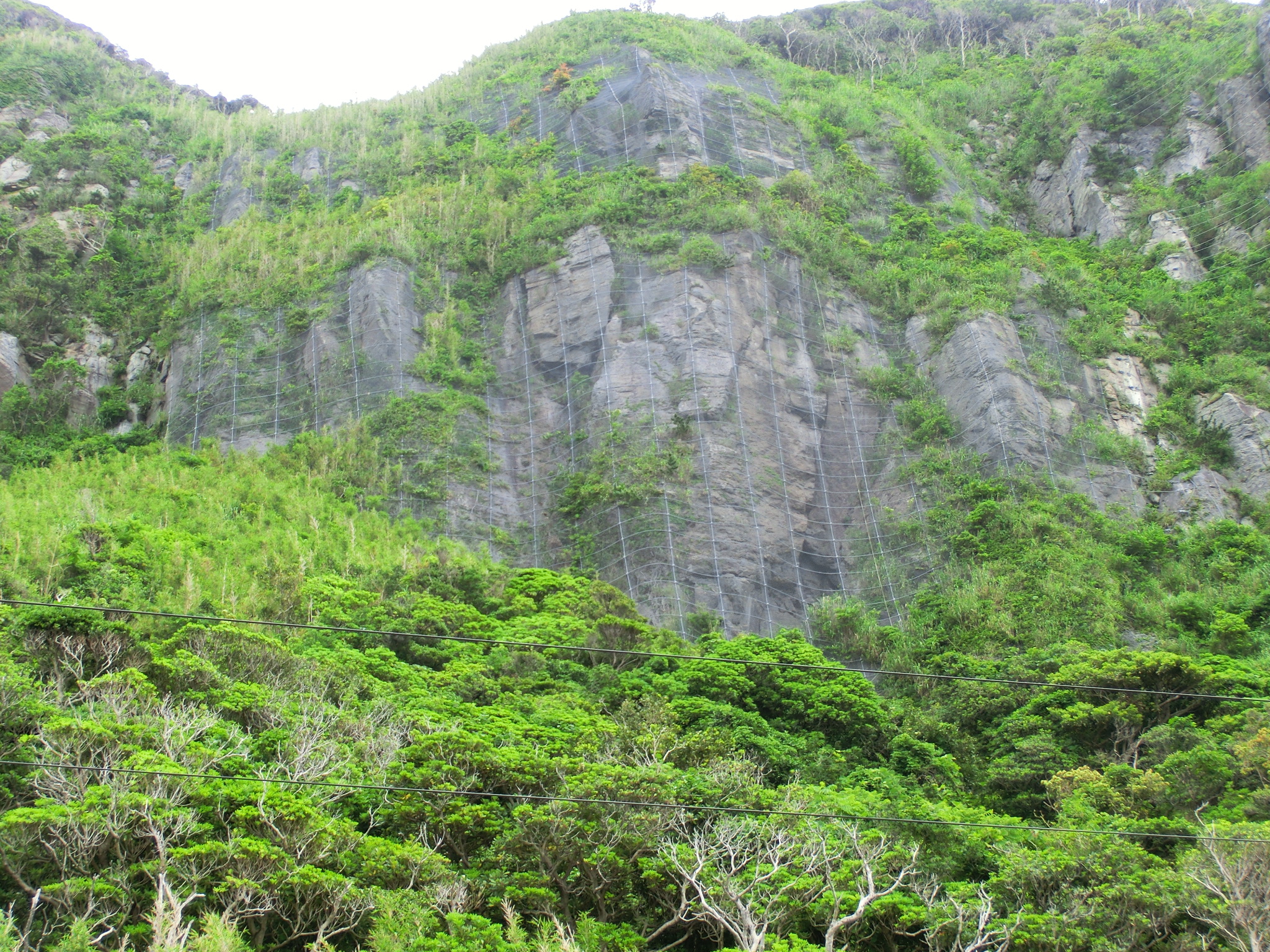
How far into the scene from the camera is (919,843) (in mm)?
11883

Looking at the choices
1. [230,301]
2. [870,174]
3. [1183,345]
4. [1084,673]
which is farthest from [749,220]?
[1084,673]

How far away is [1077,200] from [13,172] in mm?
30669

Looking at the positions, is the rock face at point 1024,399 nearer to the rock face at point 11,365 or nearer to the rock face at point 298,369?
the rock face at point 298,369

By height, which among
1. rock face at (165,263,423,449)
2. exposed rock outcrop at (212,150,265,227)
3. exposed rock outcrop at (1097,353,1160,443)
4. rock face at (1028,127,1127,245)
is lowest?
exposed rock outcrop at (1097,353,1160,443)

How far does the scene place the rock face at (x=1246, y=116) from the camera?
31.3 metres

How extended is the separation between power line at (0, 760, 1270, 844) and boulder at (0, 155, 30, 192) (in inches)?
986

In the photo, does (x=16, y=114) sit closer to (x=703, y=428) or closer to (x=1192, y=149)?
(x=703, y=428)

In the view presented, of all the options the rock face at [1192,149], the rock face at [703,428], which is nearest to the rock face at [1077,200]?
the rock face at [1192,149]

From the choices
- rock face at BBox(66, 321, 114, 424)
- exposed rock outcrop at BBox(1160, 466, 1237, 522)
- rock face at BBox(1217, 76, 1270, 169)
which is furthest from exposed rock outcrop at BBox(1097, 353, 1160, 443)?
rock face at BBox(66, 321, 114, 424)

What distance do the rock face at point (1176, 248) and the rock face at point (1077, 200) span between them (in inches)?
38.0

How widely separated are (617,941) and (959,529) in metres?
13.6

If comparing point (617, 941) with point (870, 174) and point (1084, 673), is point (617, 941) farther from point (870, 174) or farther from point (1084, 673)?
point (870, 174)

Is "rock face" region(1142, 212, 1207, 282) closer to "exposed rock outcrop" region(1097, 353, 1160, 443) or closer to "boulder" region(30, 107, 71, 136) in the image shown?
"exposed rock outcrop" region(1097, 353, 1160, 443)

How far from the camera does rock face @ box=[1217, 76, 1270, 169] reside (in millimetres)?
31281
